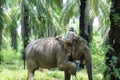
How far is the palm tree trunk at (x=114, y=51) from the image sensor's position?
7.07m

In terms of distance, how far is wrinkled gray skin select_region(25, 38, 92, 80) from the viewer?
10898 millimetres

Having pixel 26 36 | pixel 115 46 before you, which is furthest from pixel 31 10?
pixel 115 46

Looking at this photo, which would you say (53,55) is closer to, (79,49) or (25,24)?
(79,49)

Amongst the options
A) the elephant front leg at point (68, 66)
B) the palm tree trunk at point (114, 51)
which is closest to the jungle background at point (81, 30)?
the palm tree trunk at point (114, 51)

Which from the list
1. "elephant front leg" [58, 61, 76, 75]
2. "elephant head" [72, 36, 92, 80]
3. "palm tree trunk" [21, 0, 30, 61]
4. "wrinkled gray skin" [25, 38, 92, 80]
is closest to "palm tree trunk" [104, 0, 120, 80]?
"wrinkled gray skin" [25, 38, 92, 80]

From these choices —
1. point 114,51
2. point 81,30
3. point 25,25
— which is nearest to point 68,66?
point 114,51

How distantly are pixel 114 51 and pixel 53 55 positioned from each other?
4.20 metres

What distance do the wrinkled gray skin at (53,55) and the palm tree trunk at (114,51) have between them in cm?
320

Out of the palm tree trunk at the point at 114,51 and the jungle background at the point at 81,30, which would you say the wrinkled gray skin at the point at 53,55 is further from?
the palm tree trunk at the point at 114,51

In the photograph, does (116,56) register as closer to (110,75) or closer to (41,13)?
(110,75)

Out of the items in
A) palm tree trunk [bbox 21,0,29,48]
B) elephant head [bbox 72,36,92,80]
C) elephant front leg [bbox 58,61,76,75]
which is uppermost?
palm tree trunk [bbox 21,0,29,48]

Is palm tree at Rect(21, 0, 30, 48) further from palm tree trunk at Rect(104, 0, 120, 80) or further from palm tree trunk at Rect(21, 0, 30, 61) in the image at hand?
palm tree trunk at Rect(104, 0, 120, 80)

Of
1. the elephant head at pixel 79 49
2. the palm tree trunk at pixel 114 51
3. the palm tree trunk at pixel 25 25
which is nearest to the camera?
the palm tree trunk at pixel 114 51

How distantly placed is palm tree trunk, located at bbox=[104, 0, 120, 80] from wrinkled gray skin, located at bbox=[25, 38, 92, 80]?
3.20m
